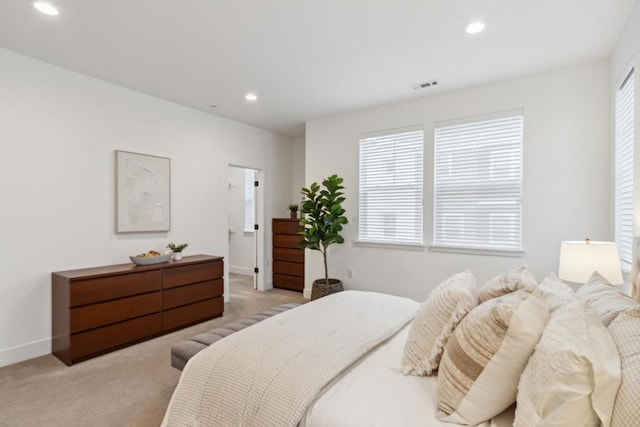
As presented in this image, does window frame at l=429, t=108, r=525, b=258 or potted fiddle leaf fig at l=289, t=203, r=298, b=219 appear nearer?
window frame at l=429, t=108, r=525, b=258

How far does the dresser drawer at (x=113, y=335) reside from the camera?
9.23 feet

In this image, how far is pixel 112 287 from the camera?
3045mm

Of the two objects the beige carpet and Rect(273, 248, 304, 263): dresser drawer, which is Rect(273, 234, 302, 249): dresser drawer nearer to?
Rect(273, 248, 304, 263): dresser drawer

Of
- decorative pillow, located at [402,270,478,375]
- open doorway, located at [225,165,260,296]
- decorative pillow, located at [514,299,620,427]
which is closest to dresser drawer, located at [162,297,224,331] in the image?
open doorway, located at [225,165,260,296]

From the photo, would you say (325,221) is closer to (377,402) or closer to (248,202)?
(248,202)

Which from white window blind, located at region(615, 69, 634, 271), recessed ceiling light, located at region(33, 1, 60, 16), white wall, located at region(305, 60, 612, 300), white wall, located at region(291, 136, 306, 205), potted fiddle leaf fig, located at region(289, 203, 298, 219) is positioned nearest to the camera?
recessed ceiling light, located at region(33, 1, 60, 16)

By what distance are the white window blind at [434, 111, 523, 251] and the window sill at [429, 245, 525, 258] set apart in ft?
0.11

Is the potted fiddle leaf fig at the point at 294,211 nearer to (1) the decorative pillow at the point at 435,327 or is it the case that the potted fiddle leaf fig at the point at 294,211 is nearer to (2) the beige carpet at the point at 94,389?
(2) the beige carpet at the point at 94,389

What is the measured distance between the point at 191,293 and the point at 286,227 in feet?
6.73

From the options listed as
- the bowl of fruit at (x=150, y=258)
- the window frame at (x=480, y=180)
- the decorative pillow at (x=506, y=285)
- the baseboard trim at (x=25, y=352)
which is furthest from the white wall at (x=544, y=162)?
the baseboard trim at (x=25, y=352)

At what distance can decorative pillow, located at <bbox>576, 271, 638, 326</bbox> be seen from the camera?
1.21 meters

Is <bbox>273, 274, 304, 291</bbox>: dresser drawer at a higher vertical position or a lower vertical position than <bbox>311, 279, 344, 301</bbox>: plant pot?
lower

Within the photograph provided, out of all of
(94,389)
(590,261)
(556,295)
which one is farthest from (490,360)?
(94,389)

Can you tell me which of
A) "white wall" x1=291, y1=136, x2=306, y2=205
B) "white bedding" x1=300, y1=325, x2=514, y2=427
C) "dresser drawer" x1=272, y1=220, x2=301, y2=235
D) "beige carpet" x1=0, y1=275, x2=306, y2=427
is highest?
"white wall" x1=291, y1=136, x2=306, y2=205
